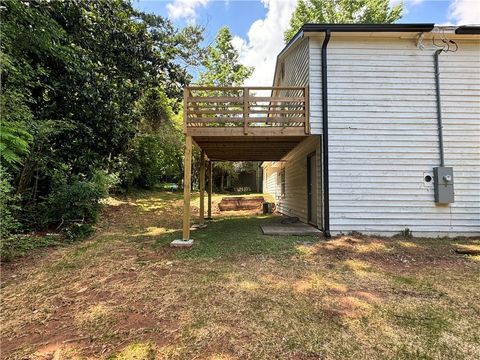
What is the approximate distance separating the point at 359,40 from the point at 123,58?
7.15 metres

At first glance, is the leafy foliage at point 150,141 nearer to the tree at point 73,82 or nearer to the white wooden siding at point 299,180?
the tree at point 73,82

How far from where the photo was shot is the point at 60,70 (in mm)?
7242

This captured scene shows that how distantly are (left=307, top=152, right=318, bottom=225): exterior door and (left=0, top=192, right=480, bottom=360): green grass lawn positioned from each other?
1.94 metres

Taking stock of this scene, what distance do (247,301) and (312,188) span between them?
5161mm

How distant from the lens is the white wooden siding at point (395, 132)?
6289mm

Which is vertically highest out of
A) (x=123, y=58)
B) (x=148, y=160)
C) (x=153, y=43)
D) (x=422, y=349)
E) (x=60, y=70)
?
(x=153, y=43)

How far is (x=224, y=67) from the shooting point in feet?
73.5

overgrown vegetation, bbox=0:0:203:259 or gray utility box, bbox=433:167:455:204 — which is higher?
overgrown vegetation, bbox=0:0:203:259

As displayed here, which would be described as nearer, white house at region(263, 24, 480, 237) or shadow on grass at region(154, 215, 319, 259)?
shadow on grass at region(154, 215, 319, 259)

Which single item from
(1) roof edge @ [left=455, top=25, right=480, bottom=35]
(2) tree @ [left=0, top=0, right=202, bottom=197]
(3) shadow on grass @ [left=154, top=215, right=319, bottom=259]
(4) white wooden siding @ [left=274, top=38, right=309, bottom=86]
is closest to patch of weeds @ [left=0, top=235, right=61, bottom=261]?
(2) tree @ [left=0, top=0, right=202, bottom=197]

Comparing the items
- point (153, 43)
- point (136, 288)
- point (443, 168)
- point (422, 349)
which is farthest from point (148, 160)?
point (422, 349)

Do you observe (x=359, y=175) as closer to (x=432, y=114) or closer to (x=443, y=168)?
(x=443, y=168)

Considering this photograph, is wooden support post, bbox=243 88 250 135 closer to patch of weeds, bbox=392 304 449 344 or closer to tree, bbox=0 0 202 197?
tree, bbox=0 0 202 197

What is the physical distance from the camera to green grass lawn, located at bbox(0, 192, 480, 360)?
2332 mm
